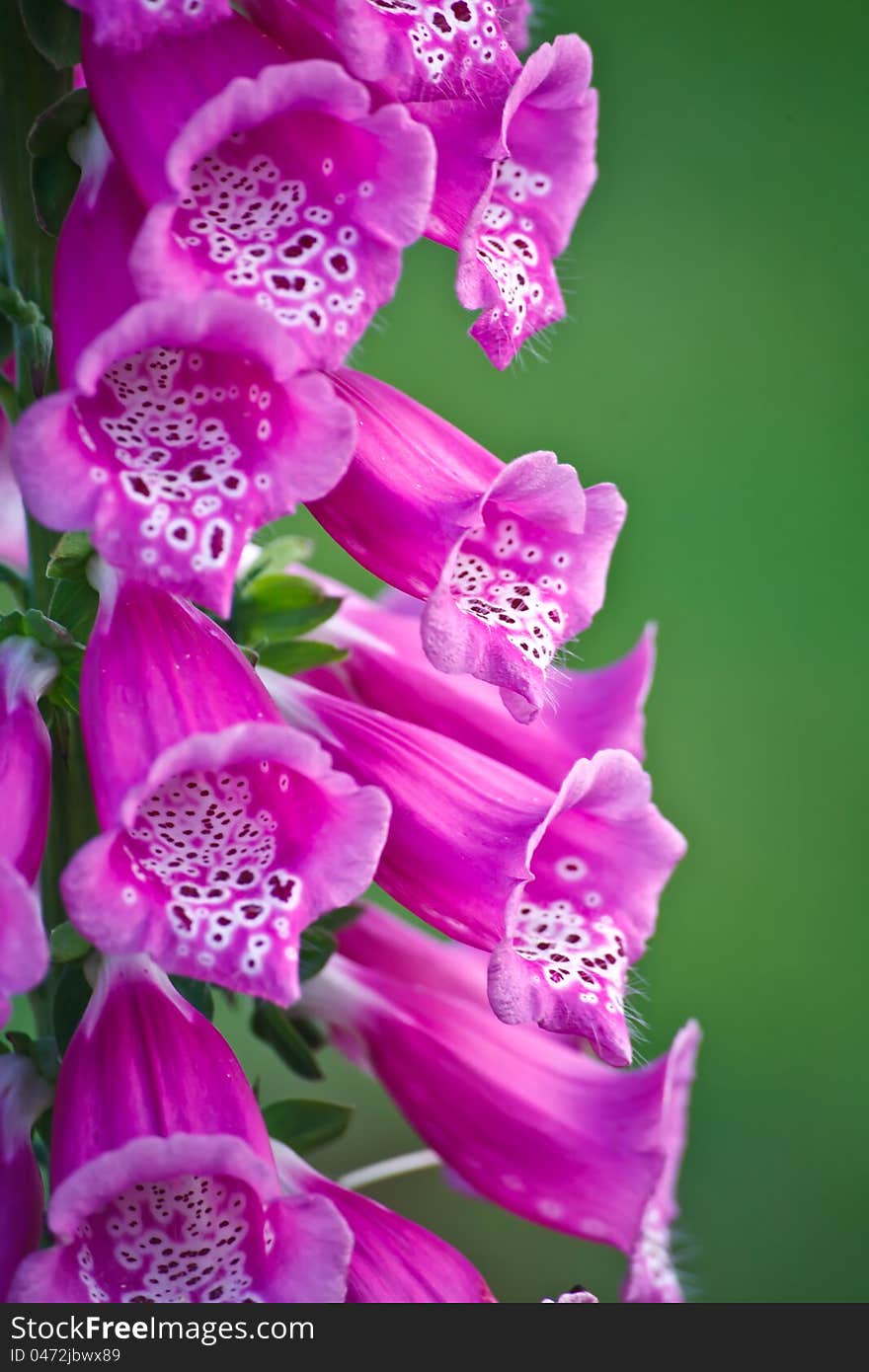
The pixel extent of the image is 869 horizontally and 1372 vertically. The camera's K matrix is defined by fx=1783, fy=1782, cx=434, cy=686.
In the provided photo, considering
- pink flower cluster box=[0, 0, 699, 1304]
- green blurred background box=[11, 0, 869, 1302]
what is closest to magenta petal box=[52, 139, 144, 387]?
pink flower cluster box=[0, 0, 699, 1304]

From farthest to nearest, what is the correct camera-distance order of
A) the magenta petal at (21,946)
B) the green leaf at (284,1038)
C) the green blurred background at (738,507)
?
1. the green blurred background at (738,507)
2. the green leaf at (284,1038)
3. the magenta petal at (21,946)

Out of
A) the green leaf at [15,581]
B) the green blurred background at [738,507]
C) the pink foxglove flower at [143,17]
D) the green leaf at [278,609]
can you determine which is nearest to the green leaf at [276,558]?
the green leaf at [278,609]

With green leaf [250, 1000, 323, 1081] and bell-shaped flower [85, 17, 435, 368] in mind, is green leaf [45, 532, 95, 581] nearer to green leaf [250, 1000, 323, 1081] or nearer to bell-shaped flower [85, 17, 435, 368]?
bell-shaped flower [85, 17, 435, 368]

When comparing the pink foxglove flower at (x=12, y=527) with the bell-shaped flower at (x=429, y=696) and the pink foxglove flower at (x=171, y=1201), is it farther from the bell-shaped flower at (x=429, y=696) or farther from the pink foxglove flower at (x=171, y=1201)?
the pink foxglove flower at (x=171, y=1201)

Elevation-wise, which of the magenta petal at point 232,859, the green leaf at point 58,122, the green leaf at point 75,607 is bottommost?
the green leaf at point 75,607

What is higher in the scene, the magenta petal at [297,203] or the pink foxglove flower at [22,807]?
the magenta petal at [297,203]

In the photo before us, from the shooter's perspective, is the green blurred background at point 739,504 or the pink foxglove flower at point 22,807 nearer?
the pink foxglove flower at point 22,807

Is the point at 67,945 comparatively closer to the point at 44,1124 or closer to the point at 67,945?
the point at 67,945
